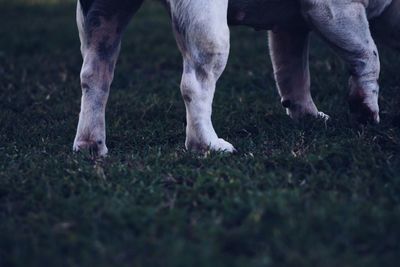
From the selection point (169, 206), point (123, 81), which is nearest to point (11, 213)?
point (169, 206)

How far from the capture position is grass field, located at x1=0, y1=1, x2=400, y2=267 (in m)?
2.61

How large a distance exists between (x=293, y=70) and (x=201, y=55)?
48.8 inches

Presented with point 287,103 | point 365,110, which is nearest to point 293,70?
point 287,103

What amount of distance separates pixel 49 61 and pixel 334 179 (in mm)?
4820

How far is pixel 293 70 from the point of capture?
5.04 m

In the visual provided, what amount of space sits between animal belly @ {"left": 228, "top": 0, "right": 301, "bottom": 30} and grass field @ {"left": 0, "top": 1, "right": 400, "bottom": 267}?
2.16 ft

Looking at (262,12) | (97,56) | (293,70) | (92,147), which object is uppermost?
(262,12)

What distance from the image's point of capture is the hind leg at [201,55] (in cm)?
393

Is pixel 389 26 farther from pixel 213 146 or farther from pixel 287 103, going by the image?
pixel 213 146

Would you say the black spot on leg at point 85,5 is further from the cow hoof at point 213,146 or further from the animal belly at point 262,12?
the cow hoof at point 213,146

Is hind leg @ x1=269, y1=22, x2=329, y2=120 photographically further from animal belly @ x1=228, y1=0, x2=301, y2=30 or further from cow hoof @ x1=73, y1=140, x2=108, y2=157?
cow hoof @ x1=73, y1=140, x2=108, y2=157

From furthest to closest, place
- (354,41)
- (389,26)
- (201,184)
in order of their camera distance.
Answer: (389,26) → (354,41) → (201,184)

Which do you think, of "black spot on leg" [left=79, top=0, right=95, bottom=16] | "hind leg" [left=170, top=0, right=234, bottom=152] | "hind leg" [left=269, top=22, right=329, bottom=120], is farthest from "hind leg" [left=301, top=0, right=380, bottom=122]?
"black spot on leg" [left=79, top=0, right=95, bottom=16]

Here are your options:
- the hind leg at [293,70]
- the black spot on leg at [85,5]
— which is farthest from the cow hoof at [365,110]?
the black spot on leg at [85,5]
